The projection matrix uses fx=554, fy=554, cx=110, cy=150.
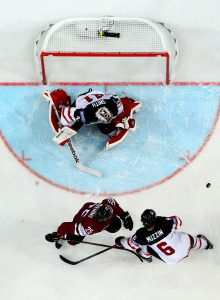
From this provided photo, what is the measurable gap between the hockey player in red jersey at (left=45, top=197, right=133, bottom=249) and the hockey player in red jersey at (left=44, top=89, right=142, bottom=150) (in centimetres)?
75

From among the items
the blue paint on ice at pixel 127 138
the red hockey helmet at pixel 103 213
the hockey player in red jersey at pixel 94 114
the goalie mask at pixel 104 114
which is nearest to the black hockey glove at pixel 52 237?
the blue paint on ice at pixel 127 138

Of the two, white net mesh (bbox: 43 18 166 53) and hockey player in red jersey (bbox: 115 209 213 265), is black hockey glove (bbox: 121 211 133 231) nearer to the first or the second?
hockey player in red jersey (bbox: 115 209 213 265)

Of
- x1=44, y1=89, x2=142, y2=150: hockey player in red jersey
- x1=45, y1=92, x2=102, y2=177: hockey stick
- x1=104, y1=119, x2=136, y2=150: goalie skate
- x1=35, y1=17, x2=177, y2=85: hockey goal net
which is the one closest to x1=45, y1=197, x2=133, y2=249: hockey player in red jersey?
x1=45, y1=92, x2=102, y2=177: hockey stick

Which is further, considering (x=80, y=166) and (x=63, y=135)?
(x=80, y=166)

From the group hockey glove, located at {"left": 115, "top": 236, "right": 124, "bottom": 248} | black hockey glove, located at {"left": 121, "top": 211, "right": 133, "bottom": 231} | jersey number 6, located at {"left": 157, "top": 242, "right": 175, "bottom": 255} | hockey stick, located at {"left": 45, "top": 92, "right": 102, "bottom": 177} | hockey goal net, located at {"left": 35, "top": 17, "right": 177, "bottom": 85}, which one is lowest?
hockey glove, located at {"left": 115, "top": 236, "right": 124, "bottom": 248}

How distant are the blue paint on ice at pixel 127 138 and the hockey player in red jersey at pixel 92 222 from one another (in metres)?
0.48

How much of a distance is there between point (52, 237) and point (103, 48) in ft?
6.63

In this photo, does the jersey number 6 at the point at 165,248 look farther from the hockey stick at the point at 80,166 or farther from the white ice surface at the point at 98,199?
the hockey stick at the point at 80,166

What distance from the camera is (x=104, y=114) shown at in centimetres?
530

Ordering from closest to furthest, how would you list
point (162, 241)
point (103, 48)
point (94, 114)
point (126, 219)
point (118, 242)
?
point (162, 241) < point (126, 219) < point (94, 114) < point (118, 242) < point (103, 48)

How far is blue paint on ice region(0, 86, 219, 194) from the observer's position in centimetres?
579

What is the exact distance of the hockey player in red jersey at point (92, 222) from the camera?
493cm

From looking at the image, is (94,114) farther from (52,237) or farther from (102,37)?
(52,237)

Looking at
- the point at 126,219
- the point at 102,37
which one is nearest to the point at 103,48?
the point at 102,37
